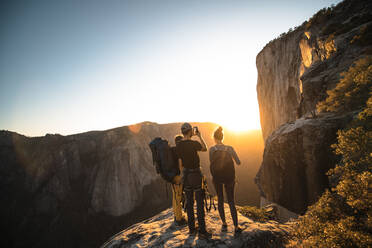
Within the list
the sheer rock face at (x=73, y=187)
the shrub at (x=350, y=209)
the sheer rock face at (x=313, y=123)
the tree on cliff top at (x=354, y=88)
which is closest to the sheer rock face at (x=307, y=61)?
the sheer rock face at (x=313, y=123)

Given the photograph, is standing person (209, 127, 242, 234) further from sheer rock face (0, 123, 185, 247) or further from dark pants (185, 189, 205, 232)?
sheer rock face (0, 123, 185, 247)

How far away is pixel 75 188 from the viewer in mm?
28797

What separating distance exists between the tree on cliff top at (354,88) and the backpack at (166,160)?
488cm

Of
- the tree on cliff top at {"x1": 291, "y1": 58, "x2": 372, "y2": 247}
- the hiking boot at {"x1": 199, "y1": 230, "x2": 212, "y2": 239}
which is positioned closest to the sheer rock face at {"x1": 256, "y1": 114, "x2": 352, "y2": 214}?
the tree on cliff top at {"x1": 291, "y1": 58, "x2": 372, "y2": 247}

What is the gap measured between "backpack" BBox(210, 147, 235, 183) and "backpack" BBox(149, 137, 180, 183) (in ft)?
3.16

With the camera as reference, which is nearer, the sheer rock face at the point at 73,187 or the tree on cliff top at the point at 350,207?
the tree on cliff top at the point at 350,207

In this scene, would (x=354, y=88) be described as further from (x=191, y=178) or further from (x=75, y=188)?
(x=75, y=188)

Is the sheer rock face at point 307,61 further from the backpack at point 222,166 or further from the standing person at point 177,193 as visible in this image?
the standing person at point 177,193

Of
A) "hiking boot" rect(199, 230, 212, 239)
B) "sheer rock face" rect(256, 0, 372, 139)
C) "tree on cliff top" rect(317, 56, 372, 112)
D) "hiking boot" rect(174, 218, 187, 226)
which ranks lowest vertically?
"hiking boot" rect(174, 218, 187, 226)

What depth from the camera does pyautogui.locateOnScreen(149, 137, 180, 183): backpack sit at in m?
3.87

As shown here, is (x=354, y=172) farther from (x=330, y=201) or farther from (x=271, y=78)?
(x=271, y=78)

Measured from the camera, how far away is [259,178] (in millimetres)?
10133

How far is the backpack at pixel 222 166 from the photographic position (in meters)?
3.50

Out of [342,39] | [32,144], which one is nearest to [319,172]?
[342,39]
